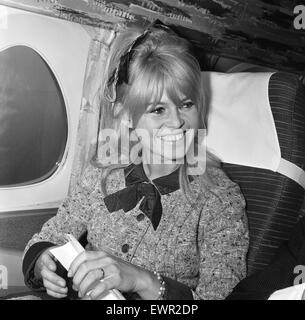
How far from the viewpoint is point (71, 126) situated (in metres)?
1.76

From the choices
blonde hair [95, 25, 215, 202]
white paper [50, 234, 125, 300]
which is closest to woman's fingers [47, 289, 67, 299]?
white paper [50, 234, 125, 300]

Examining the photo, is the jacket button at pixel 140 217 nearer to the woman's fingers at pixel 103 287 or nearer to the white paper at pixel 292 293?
the woman's fingers at pixel 103 287

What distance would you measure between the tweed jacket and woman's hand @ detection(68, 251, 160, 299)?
129mm

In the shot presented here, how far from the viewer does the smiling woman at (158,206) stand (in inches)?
50.1

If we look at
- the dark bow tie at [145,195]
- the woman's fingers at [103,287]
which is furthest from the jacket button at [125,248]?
the woman's fingers at [103,287]

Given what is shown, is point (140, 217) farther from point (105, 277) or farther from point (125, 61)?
point (125, 61)

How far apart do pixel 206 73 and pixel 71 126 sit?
0.57m

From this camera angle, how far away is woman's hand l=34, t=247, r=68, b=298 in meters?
1.26

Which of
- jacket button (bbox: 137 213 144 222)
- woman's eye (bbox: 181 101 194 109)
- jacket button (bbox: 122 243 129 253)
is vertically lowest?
jacket button (bbox: 122 243 129 253)

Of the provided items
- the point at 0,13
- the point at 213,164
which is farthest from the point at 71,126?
the point at 213,164

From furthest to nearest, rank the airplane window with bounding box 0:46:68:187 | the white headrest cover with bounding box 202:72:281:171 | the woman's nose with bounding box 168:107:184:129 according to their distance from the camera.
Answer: the airplane window with bounding box 0:46:68:187
the white headrest cover with bounding box 202:72:281:171
the woman's nose with bounding box 168:107:184:129

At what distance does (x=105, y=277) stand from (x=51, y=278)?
204mm

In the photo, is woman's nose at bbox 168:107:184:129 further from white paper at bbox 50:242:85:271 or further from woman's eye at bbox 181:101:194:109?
white paper at bbox 50:242:85:271

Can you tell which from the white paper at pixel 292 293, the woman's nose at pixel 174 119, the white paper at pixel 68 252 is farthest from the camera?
the woman's nose at pixel 174 119
